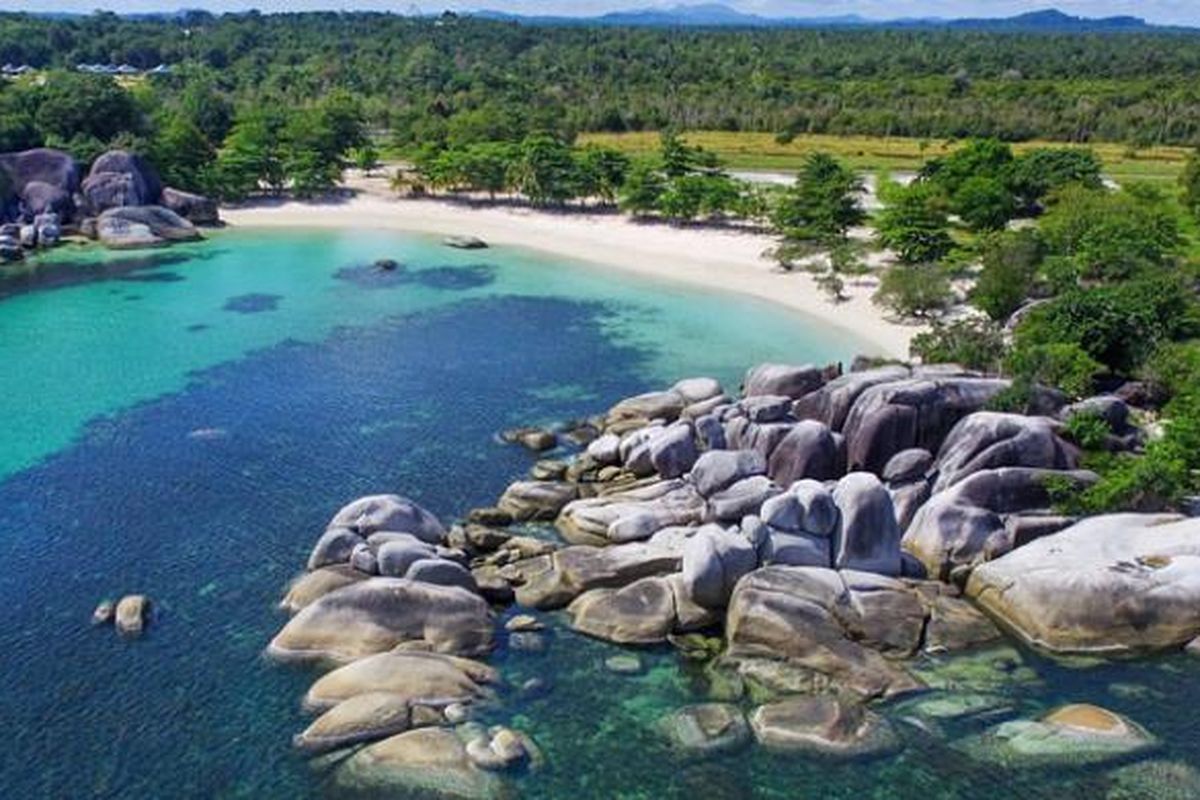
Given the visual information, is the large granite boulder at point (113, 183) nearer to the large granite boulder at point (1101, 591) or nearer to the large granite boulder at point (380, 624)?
the large granite boulder at point (380, 624)

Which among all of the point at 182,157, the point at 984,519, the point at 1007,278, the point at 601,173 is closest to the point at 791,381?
the point at 984,519

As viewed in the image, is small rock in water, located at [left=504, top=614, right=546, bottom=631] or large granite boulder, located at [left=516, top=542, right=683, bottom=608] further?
large granite boulder, located at [left=516, top=542, right=683, bottom=608]

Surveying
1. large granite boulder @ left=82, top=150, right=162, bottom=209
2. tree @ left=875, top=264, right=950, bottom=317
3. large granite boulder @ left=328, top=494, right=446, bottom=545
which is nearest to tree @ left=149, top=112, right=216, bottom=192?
Answer: large granite boulder @ left=82, top=150, right=162, bottom=209

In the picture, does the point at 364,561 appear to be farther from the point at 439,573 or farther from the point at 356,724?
the point at 356,724

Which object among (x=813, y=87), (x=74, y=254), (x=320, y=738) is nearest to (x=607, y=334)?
(x=320, y=738)

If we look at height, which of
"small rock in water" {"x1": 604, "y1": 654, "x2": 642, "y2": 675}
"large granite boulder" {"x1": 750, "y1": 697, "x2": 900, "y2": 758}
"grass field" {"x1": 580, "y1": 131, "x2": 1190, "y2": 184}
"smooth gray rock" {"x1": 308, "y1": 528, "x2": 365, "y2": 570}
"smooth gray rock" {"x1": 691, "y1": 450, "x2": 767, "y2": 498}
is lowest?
"small rock in water" {"x1": 604, "y1": 654, "x2": 642, "y2": 675}

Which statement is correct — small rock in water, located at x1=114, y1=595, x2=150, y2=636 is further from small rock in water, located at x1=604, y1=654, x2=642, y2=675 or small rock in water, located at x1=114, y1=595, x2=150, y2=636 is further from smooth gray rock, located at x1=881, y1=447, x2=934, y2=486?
smooth gray rock, located at x1=881, y1=447, x2=934, y2=486

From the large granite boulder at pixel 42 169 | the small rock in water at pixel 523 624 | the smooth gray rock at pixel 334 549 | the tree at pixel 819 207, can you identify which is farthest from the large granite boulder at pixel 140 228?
the small rock in water at pixel 523 624
